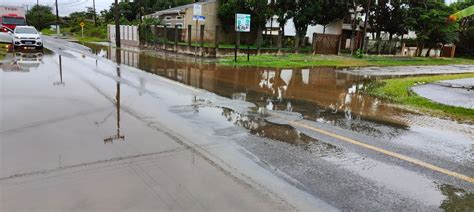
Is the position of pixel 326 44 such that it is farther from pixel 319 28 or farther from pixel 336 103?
pixel 336 103

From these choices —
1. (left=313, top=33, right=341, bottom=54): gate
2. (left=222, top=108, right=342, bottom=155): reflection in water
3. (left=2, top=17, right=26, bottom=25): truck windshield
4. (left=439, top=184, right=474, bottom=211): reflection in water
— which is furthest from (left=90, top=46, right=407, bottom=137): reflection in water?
(left=2, top=17, right=26, bottom=25): truck windshield

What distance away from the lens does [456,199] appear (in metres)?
4.75

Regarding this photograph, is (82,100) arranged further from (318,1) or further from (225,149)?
(318,1)

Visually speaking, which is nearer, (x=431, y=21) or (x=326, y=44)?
(x=326, y=44)

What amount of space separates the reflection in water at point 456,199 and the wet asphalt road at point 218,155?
0.02 meters

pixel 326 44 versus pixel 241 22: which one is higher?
pixel 241 22

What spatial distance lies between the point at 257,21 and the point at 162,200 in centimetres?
3216

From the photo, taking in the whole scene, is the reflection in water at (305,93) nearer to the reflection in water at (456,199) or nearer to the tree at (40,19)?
the reflection in water at (456,199)

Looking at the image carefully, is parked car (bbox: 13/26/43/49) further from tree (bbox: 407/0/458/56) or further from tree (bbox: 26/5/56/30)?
tree (bbox: 26/5/56/30)

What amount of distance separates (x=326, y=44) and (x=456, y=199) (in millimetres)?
29776

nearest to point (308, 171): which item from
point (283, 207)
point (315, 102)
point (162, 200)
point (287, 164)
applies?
point (287, 164)

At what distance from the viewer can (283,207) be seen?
4.32 meters

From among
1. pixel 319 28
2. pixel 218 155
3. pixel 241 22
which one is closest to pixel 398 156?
pixel 218 155

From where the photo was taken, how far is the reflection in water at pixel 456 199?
452 centimetres
